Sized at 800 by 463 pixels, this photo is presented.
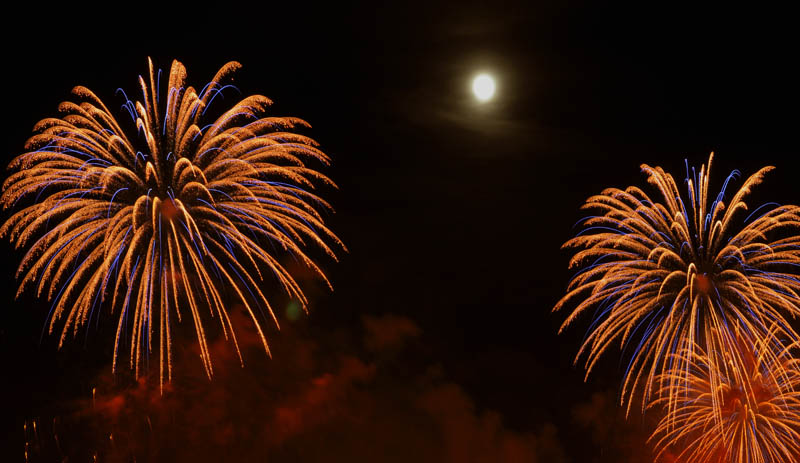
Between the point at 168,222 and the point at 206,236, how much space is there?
5.10 ft

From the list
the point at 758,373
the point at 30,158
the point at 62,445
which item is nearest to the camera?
the point at 30,158

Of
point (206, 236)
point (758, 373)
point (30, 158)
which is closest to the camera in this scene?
point (30, 158)

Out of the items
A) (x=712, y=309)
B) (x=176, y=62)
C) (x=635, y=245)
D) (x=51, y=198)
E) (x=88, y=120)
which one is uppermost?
(x=176, y=62)

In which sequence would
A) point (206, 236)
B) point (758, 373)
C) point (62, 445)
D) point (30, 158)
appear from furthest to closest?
point (62, 445) < point (758, 373) < point (206, 236) < point (30, 158)

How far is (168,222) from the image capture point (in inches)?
953

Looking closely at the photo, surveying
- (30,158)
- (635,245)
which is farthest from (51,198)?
(635,245)

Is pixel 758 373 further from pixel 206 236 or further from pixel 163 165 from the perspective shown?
pixel 163 165

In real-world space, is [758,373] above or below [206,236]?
below

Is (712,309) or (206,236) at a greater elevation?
(206,236)

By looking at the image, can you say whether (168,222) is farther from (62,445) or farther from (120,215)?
(62,445)

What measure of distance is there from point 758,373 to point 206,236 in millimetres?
24252

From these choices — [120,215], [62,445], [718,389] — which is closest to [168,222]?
[120,215]

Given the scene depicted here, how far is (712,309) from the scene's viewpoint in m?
27.3

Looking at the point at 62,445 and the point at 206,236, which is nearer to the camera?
the point at 206,236
